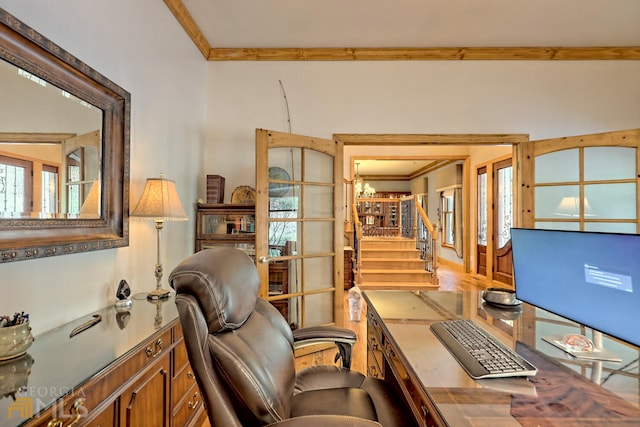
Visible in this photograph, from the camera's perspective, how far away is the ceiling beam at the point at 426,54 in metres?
3.14

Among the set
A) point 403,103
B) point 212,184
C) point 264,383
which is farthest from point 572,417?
point 403,103

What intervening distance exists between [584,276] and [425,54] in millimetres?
2792

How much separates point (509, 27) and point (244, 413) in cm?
356

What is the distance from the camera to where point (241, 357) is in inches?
34.6

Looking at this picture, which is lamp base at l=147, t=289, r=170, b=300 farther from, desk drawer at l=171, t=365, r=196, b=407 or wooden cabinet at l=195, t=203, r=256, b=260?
wooden cabinet at l=195, t=203, r=256, b=260

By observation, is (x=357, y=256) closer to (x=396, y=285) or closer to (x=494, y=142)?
(x=396, y=285)

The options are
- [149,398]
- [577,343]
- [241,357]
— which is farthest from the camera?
[149,398]

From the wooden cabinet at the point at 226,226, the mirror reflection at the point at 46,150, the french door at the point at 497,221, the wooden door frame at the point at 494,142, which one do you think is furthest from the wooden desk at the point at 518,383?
the french door at the point at 497,221

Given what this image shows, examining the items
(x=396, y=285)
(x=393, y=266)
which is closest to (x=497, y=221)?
(x=393, y=266)

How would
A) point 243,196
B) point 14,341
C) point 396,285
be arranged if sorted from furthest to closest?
point 396,285
point 243,196
point 14,341

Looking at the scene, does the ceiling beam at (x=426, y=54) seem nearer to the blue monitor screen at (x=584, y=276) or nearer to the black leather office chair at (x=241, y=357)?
the blue monitor screen at (x=584, y=276)

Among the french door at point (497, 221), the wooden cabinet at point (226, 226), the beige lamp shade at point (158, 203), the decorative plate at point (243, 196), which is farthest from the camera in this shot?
the french door at point (497, 221)

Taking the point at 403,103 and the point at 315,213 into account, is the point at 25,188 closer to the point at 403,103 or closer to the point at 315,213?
the point at 315,213

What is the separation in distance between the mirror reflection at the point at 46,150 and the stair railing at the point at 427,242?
16.7ft
